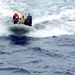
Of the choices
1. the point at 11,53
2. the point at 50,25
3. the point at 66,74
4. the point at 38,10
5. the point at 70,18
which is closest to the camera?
the point at 66,74

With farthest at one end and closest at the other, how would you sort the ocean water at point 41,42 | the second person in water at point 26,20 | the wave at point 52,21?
the wave at point 52,21, the second person in water at point 26,20, the ocean water at point 41,42

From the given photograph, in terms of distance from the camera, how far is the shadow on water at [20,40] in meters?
18.0

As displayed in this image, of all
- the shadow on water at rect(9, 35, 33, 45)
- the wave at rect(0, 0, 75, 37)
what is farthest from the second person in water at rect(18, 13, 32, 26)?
the shadow on water at rect(9, 35, 33, 45)

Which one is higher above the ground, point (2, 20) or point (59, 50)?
point (2, 20)

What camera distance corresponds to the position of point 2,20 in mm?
23031

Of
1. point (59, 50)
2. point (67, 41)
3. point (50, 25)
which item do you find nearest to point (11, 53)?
point (59, 50)

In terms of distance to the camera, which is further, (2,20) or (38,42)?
(2,20)

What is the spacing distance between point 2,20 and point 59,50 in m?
7.82

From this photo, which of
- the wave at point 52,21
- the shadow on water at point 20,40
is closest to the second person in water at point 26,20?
the wave at point 52,21

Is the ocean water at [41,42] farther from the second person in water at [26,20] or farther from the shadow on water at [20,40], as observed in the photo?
the second person in water at [26,20]

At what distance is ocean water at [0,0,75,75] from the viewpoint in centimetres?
1375

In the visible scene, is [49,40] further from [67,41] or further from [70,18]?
[70,18]

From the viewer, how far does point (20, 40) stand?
60.8ft

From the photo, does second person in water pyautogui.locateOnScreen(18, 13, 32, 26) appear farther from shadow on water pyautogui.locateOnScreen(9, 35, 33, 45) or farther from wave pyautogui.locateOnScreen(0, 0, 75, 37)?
shadow on water pyautogui.locateOnScreen(9, 35, 33, 45)
